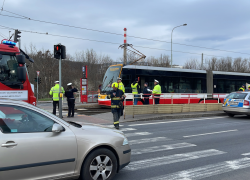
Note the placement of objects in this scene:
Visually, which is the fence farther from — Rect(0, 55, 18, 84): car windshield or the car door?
the car door

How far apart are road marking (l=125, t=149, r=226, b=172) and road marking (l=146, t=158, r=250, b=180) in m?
0.61

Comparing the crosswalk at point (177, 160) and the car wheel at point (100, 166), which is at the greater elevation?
the car wheel at point (100, 166)

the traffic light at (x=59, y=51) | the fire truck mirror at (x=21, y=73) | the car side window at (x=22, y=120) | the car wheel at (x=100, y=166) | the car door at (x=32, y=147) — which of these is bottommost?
the car wheel at (x=100, y=166)

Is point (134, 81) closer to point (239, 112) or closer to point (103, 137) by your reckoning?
point (239, 112)

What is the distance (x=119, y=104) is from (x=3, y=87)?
13.3 feet

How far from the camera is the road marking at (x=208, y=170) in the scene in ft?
14.8

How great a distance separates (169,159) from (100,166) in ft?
7.39

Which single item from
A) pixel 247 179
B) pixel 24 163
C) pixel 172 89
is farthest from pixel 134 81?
pixel 24 163

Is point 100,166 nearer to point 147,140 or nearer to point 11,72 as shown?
point 147,140

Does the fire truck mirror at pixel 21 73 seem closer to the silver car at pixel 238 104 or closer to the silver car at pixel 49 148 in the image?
the silver car at pixel 49 148

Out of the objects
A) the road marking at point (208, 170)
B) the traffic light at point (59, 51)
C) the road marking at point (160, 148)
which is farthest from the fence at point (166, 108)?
the road marking at point (208, 170)

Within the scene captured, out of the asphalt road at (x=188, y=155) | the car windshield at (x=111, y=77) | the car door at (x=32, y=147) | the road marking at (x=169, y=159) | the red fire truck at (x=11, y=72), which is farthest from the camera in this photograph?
the car windshield at (x=111, y=77)

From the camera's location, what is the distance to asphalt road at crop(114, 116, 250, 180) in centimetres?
465

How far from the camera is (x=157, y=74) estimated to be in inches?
693
